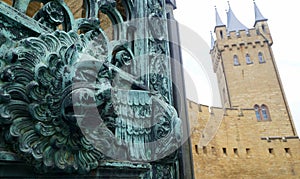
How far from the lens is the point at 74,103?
1.96ft

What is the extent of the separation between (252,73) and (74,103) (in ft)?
58.5

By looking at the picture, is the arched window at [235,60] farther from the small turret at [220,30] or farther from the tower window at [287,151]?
the tower window at [287,151]

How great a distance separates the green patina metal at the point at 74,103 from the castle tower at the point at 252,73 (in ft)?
50.2

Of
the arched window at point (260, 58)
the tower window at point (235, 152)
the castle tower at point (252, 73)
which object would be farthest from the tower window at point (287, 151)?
the arched window at point (260, 58)

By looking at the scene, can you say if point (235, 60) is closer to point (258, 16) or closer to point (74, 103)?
point (258, 16)

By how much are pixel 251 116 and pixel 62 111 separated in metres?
13.3

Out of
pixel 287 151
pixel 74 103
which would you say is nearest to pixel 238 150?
pixel 287 151

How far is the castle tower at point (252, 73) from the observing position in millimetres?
15053

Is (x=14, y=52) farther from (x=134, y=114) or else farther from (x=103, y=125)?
(x=134, y=114)

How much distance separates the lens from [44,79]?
0.62 metres

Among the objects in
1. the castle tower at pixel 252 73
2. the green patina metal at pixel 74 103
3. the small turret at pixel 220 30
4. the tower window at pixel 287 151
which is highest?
the small turret at pixel 220 30

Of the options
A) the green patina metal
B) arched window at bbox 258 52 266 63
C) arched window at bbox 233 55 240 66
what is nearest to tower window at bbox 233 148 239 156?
arched window at bbox 233 55 240 66

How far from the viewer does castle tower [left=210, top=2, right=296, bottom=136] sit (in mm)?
15053

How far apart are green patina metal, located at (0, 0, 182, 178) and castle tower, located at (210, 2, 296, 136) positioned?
15.3 meters
